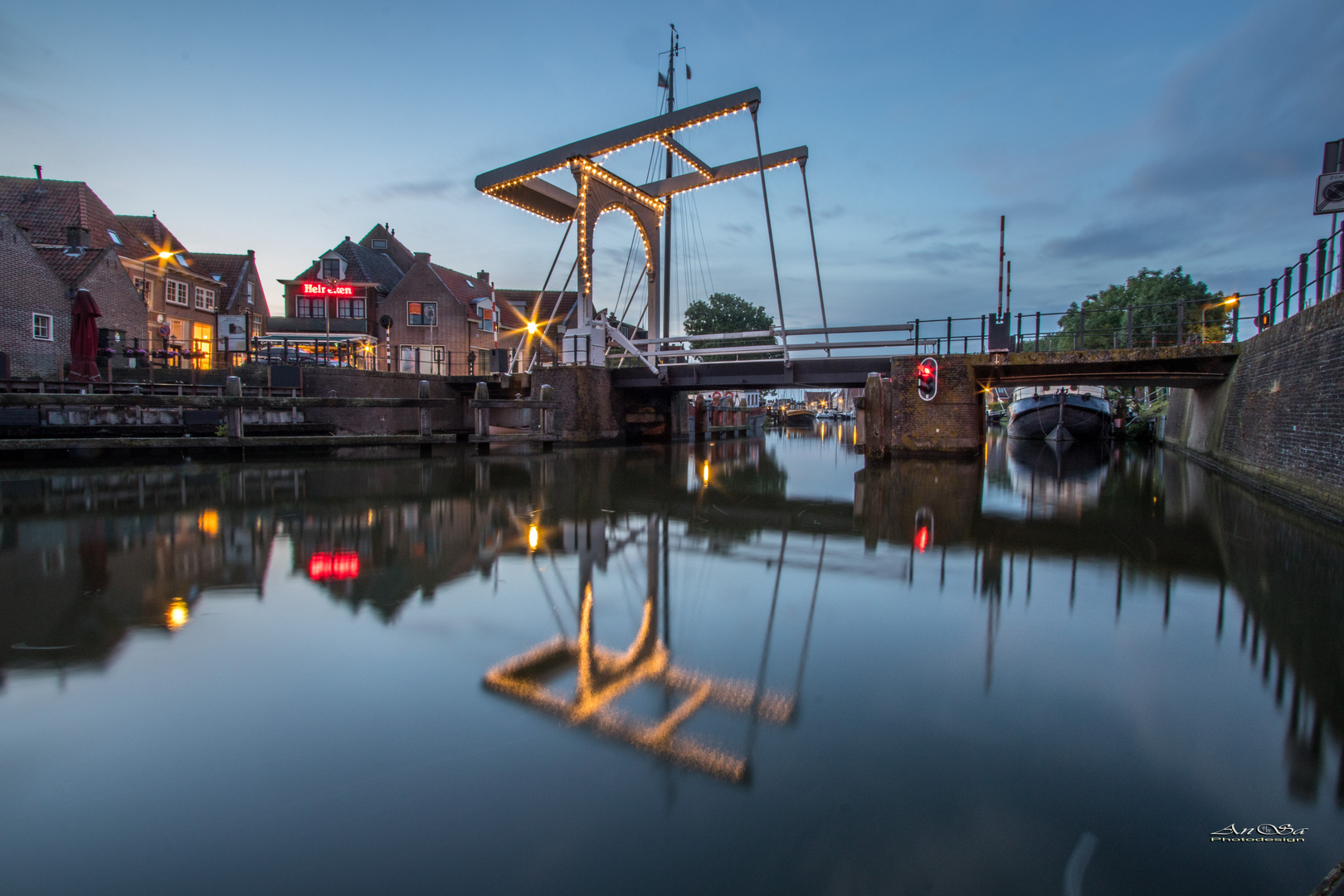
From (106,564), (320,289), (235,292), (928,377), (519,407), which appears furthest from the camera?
(320,289)

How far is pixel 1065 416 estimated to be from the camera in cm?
2942

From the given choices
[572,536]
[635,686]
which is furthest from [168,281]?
[635,686]

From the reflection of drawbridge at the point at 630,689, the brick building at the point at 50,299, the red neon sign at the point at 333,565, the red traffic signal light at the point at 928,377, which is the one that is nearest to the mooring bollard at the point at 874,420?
the red traffic signal light at the point at 928,377

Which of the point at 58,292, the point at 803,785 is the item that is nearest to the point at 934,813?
the point at 803,785

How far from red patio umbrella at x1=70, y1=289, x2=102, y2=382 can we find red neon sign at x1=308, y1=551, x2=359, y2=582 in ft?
61.2

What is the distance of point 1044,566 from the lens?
611 centimetres

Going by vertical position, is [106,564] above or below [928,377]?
below

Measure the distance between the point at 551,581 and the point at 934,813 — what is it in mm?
3496

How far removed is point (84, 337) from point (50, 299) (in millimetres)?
10199

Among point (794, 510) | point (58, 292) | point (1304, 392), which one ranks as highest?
point (58, 292)

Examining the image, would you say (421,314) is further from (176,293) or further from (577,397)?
(577,397)

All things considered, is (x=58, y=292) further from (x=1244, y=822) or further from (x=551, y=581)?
(x=1244, y=822)

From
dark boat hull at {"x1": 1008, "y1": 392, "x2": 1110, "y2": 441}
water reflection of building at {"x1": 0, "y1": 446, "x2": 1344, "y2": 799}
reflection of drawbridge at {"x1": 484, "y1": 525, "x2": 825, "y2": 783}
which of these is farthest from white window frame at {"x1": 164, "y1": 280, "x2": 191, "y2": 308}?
dark boat hull at {"x1": 1008, "y1": 392, "x2": 1110, "y2": 441}

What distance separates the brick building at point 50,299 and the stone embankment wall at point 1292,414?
29.3 metres
